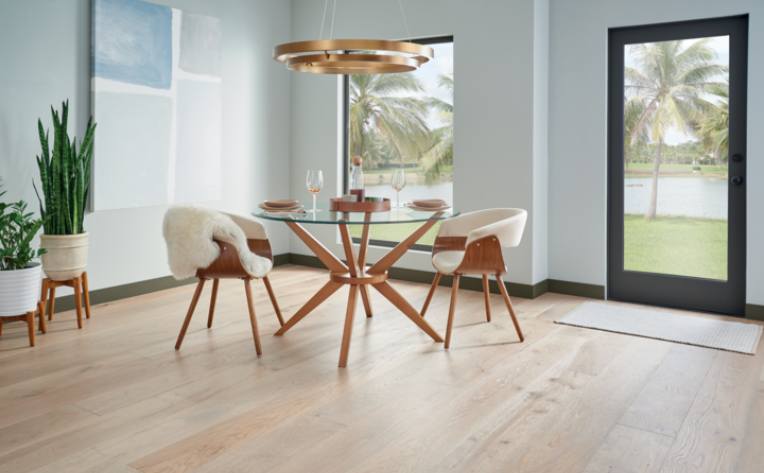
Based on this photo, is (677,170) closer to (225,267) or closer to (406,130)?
(406,130)

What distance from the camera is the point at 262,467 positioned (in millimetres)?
2314

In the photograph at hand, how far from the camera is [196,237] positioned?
11.2 ft

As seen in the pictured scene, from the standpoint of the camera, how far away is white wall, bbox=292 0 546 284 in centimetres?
497

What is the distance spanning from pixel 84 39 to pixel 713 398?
4336 millimetres

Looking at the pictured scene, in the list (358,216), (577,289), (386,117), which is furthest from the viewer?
(386,117)

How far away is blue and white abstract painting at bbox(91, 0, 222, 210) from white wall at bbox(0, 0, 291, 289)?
11 cm

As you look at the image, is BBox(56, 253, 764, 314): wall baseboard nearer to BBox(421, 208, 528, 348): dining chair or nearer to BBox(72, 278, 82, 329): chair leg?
BBox(72, 278, 82, 329): chair leg

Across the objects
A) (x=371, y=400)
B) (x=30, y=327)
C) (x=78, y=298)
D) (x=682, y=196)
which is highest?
(x=682, y=196)

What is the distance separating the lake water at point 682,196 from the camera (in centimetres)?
457

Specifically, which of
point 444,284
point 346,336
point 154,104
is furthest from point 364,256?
point 154,104

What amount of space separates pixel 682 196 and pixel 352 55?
2.75m

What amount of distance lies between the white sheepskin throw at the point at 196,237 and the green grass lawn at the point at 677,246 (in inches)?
115

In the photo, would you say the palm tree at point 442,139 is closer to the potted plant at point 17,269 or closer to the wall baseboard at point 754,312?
the wall baseboard at point 754,312

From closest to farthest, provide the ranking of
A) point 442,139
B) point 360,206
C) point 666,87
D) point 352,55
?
point 352,55
point 360,206
point 666,87
point 442,139
